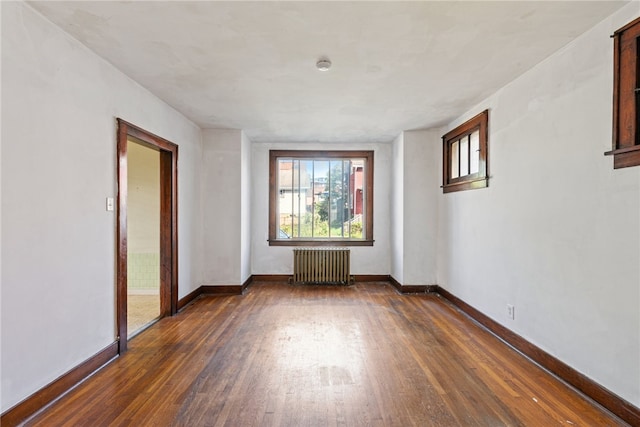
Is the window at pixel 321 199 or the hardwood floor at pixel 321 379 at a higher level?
the window at pixel 321 199

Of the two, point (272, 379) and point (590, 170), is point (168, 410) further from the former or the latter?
point (590, 170)

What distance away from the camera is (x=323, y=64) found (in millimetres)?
2734

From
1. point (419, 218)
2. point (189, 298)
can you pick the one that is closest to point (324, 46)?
point (419, 218)

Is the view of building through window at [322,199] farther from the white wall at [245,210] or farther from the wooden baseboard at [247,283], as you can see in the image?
the wooden baseboard at [247,283]

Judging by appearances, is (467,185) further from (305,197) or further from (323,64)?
(305,197)

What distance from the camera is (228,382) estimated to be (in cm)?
248

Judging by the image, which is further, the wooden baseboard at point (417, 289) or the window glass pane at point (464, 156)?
the wooden baseboard at point (417, 289)

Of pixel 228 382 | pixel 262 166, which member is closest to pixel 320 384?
pixel 228 382

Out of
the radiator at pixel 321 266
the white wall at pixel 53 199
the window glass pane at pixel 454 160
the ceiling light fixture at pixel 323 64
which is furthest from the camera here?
the radiator at pixel 321 266

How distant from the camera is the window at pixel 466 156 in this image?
149 inches

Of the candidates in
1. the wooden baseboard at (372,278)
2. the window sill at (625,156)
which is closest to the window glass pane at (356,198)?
the wooden baseboard at (372,278)

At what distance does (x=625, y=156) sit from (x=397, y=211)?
Result: 3595 mm

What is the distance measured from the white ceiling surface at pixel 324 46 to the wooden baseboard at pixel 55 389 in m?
2.42

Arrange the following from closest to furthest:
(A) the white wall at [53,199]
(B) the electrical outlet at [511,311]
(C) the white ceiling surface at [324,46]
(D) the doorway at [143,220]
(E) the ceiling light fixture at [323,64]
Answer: (A) the white wall at [53,199] < (C) the white ceiling surface at [324,46] < (E) the ceiling light fixture at [323,64] < (B) the electrical outlet at [511,311] < (D) the doorway at [143,220]
